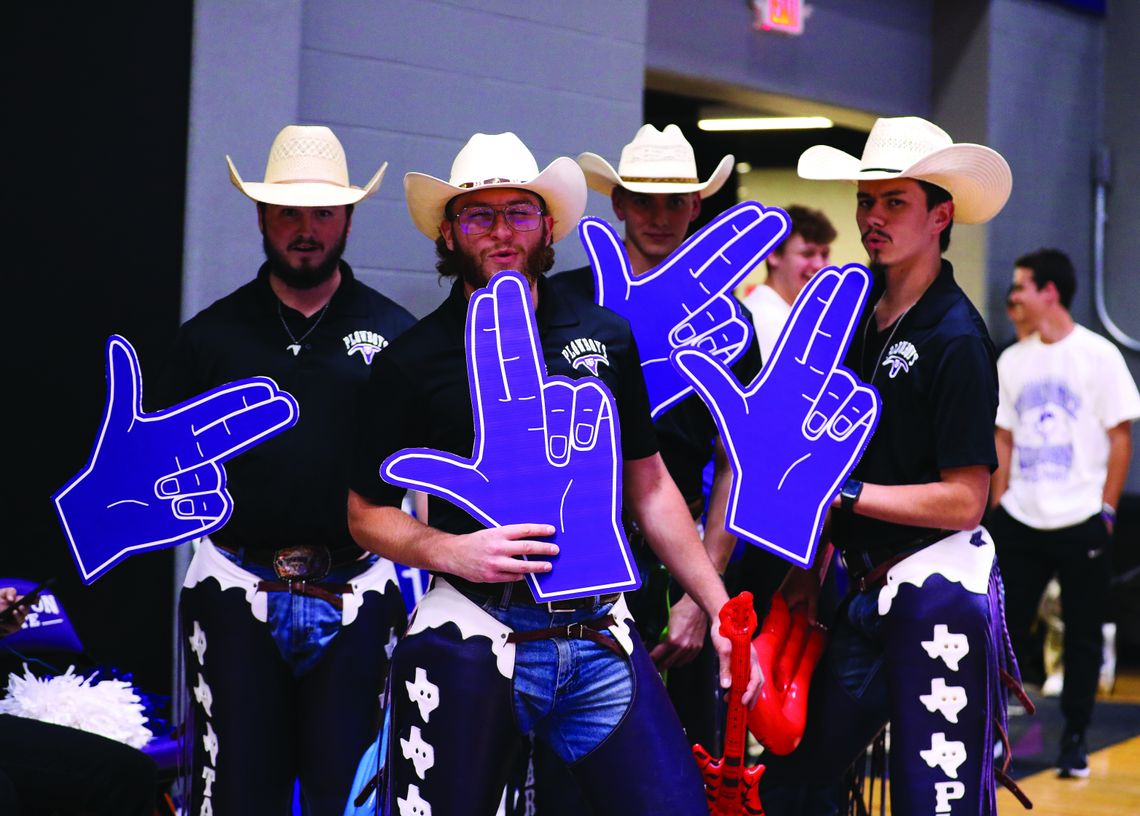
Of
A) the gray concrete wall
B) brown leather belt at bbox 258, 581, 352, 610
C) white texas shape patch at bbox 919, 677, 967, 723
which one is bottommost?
white texas shape patch at bbox 919, 677, 967, 723

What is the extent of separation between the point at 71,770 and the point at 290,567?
0.55m

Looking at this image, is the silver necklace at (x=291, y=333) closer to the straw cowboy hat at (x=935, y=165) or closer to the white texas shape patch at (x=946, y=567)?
the straw cowboy hat at (x=935, y=165)

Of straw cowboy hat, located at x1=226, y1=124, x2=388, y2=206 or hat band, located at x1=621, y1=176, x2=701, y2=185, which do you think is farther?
hat band, located at x1=621, y1=176, x2=701, y2=185

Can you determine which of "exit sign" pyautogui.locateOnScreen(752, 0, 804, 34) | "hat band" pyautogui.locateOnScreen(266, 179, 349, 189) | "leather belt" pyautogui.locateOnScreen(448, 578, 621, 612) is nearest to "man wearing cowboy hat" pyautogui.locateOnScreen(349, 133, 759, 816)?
"leather belt" pyautogui.locateOnScreen(448, 578, 621, 612)

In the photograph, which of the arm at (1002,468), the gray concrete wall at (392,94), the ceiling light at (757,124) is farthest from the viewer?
the ceiling light at (757,124)

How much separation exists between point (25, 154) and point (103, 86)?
26 centimetres

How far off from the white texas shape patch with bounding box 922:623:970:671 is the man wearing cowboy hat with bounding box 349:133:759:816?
411 millimetres

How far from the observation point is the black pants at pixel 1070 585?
484 centimetres

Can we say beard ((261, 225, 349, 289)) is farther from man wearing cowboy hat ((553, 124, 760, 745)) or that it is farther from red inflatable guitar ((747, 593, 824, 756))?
red inflatable guitar ((747, 593, 824, 756))

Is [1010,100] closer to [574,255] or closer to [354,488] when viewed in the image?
[574,255]

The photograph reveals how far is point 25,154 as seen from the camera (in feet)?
11.7

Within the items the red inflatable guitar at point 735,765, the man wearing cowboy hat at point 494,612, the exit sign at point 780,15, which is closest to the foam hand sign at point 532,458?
the man wearing cowboy hat at point 494,612

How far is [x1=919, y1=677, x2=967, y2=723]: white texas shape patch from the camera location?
2.55m

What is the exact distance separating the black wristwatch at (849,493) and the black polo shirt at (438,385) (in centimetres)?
48
